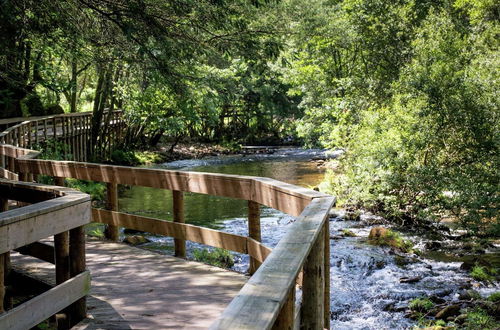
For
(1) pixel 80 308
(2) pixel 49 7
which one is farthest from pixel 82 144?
(1) pixel 80 308

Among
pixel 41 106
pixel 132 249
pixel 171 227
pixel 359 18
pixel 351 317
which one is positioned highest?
pixel 359 18

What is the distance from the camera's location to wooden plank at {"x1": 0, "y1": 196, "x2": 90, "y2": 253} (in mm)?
3184

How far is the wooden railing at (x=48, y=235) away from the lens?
322 cm

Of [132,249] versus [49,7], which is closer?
[132,249]

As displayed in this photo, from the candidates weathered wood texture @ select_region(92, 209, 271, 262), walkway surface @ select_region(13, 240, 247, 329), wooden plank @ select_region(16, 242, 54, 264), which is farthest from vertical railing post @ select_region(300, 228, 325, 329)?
wooden plank @ select_region(16, 242, 54, 264)

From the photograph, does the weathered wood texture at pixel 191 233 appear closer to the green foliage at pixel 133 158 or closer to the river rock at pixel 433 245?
the river rock at pixel 433 245

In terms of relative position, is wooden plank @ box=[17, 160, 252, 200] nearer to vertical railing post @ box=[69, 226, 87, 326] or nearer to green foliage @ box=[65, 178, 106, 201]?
vertical railing post @ box=[69, 226, 87, 326]

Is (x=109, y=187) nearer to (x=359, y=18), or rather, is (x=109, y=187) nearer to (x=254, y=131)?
(x=359, y=18)

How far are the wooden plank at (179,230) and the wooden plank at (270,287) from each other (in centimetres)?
246

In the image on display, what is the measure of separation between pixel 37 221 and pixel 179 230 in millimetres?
2507

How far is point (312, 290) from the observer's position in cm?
285

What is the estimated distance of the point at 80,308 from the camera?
4.06m

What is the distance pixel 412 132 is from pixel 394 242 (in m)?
4.22

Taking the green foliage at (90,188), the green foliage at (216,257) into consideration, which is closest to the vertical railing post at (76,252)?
the green foliage at (216,257)
